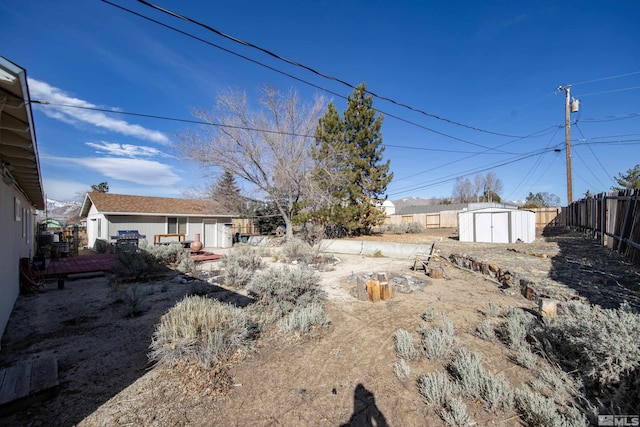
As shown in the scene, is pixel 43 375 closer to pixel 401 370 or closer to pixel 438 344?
pixel 401 370

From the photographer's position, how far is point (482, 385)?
2541 mm

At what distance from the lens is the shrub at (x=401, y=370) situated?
9.57ft

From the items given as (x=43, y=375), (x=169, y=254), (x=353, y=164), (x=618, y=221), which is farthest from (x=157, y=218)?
(x=618, y=221)

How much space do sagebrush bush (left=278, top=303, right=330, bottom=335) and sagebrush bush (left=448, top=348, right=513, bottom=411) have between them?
2.00 metres

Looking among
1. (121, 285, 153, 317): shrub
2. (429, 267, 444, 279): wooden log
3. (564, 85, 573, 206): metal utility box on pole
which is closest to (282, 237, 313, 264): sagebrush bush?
(429, 267, 444, 279): wooden log

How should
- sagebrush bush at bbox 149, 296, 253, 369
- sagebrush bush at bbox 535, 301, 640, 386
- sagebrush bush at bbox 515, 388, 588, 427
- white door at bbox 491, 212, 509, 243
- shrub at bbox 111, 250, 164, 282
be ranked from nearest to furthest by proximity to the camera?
sagebrush bush at bbox 515, 388, 588, 427 → sagebrush bush at bbox 535, 301, 640, 386 → sagebrush bush at bbox 149, 296, 253, 369 → shrub at bbox 111, 250, 164, 282 → white door at bbox 491, 212, 509, 243

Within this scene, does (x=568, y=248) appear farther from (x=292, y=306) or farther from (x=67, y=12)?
(x=67, y=12)

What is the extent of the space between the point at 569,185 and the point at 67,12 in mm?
21905

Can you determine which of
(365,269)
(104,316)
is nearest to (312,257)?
(365,269)

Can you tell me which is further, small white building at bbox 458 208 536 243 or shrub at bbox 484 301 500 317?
small white building at bbox 458 208 536 243

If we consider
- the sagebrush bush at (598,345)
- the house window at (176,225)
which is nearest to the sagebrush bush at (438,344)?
the sagebrush bush at (598,345)

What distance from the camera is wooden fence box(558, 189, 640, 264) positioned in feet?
19.6

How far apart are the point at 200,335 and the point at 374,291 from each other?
3.60 metres

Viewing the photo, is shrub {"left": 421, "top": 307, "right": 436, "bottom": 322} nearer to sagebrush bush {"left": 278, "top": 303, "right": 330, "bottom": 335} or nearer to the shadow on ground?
sagebrush bush {"left": 278, "top": 303, "right": 330, "bottom": 335}
